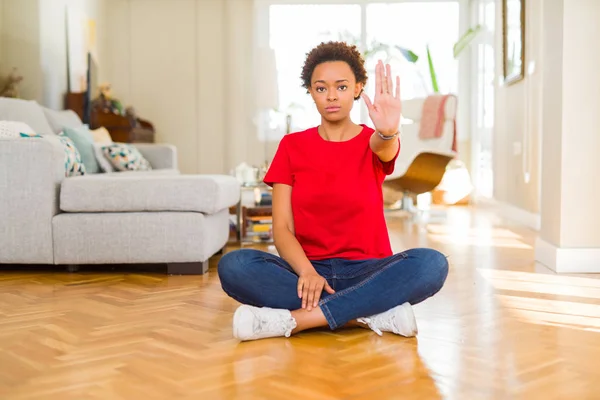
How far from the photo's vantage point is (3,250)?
3.27 metres

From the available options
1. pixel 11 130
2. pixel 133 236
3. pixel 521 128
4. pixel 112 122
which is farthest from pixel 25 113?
pixel 521 128

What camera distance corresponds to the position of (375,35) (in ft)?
27.5

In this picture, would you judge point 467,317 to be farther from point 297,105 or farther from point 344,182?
point 297,105

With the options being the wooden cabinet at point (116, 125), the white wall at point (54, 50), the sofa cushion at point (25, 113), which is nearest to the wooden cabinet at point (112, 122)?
the wooden cabinet at point (116, 125)

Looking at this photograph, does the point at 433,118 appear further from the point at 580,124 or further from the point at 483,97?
the point at 580,124

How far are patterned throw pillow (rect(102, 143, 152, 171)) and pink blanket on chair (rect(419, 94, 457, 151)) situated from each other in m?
2.37

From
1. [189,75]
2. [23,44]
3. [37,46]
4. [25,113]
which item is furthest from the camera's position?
[189,75]

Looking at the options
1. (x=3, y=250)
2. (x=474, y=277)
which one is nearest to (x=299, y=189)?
(x=474, y=277)

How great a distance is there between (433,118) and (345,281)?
14.1 ft

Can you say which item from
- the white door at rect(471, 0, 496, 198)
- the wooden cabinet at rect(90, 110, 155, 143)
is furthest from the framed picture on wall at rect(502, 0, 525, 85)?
the wooden cabinet at rect(90, 110, 155, 143)

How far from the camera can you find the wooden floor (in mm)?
1581

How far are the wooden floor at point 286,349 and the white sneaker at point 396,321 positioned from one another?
27mm

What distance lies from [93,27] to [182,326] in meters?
5.97

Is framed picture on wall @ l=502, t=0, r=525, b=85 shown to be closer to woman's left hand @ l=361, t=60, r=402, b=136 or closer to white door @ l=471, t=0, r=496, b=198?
white door @ l=471, t=0, r=496, b=198
